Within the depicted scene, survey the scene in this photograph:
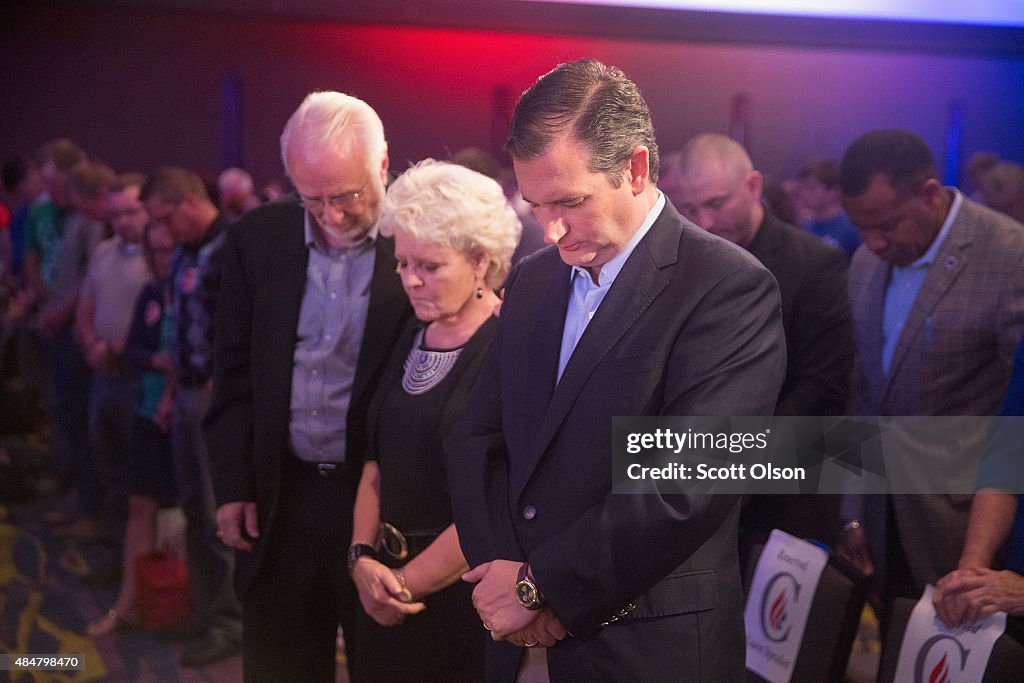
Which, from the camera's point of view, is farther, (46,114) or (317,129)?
(46,114)

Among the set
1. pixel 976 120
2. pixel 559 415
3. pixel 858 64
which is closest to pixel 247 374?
pixel 559 415

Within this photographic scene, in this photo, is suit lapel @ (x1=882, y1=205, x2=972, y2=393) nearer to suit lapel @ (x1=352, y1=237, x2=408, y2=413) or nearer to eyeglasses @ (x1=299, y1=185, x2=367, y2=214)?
suit lapel @ (x1=352, y1=237, x2=408, y2=413)

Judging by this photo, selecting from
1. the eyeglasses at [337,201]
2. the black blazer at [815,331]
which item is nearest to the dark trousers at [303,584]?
the eyeglasses at [337,201]

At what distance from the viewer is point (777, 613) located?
7.14 ft

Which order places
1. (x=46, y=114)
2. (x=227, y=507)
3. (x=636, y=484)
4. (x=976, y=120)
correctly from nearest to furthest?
1. (x=636, y=484)
2. (x=227, y=507)
3. (x=976, y=120)
4. (x=46, y=114)

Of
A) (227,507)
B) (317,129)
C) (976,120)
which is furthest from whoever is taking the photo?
(976,120)

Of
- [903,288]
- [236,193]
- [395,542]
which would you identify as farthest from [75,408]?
[903,288]

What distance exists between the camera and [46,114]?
707 centimetres

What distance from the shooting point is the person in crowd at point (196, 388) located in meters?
3.56

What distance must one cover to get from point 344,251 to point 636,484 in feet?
3.62

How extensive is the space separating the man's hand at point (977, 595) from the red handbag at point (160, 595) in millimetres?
2902

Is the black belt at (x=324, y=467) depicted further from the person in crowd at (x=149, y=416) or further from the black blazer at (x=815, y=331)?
the person in crowd at (x=149, y=416)

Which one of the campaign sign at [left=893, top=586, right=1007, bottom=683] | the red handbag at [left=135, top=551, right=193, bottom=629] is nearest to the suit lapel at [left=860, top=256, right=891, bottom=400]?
the campaign sign at [left=893, top=586, right=1007, bottom=683]

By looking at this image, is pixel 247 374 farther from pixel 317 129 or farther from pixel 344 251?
pixel 317 129
